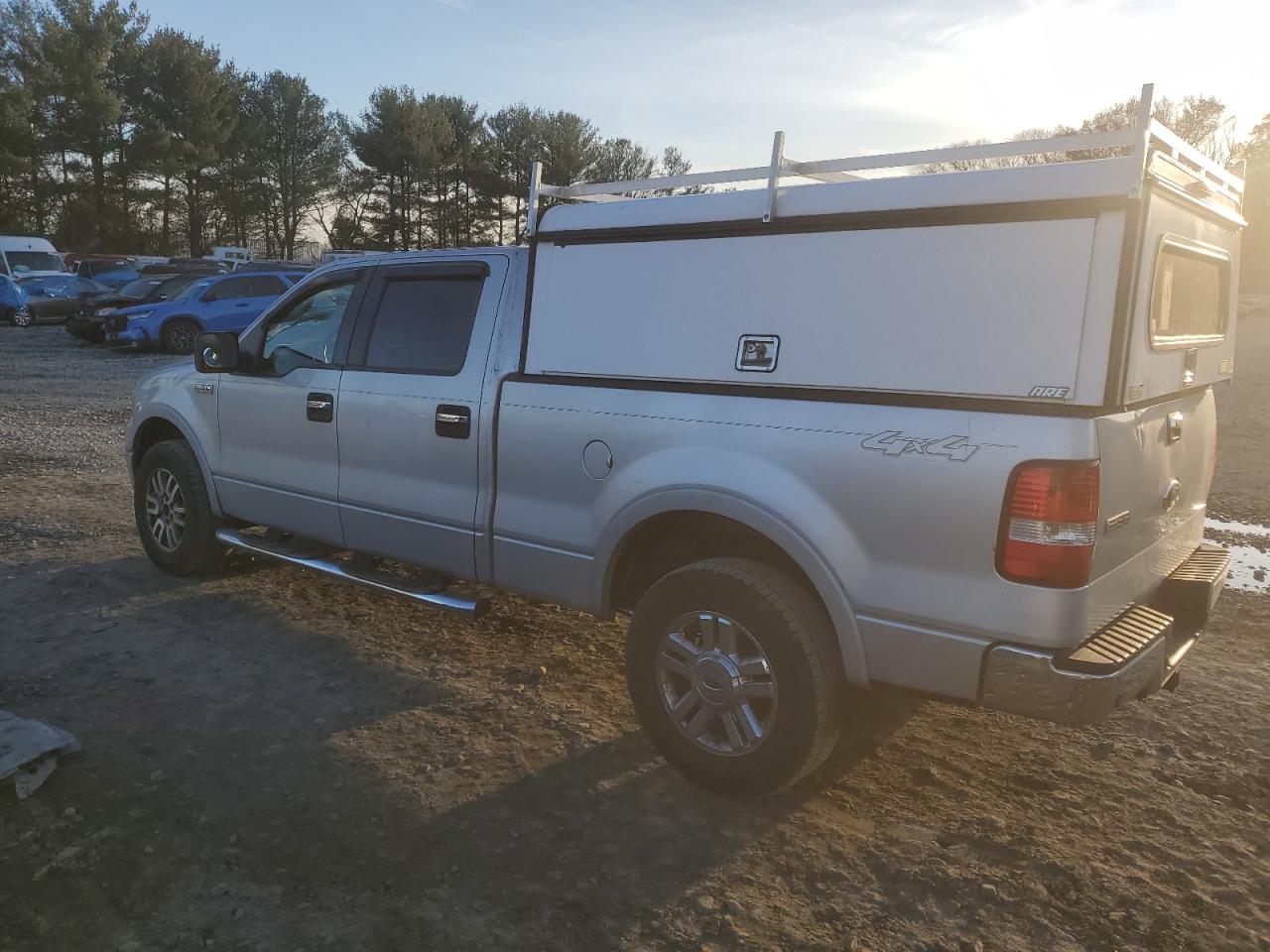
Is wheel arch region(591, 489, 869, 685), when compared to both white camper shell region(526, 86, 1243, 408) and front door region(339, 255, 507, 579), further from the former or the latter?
front door region(339, 255, 507, 579)

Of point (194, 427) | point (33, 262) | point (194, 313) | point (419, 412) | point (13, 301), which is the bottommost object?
point (194, 427)

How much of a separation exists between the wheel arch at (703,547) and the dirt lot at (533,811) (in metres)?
0.55

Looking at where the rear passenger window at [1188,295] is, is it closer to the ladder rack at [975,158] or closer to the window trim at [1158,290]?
the window trim at [1158,290]

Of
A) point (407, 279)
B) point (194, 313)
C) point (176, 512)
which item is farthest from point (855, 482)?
point (194, 313)

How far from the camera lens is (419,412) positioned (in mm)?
4535

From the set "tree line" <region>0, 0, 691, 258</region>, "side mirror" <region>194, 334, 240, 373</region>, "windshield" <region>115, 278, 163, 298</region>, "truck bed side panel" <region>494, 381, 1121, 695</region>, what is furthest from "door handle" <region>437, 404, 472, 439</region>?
"tree line" <region>0, 0, 691, 258</region>

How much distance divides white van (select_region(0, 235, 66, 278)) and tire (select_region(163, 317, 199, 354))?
1011 cm

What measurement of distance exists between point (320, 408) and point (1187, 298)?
3811 millimetres

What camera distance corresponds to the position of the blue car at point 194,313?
1961cm

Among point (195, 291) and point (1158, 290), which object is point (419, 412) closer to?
point (1158, 290)

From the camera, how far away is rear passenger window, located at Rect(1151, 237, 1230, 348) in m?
3.13

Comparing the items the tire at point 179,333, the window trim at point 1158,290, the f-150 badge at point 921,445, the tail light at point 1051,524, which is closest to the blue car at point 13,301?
the tire at point 179,333

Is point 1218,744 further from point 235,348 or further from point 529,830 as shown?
point 235,348

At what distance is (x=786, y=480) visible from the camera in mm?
3281
